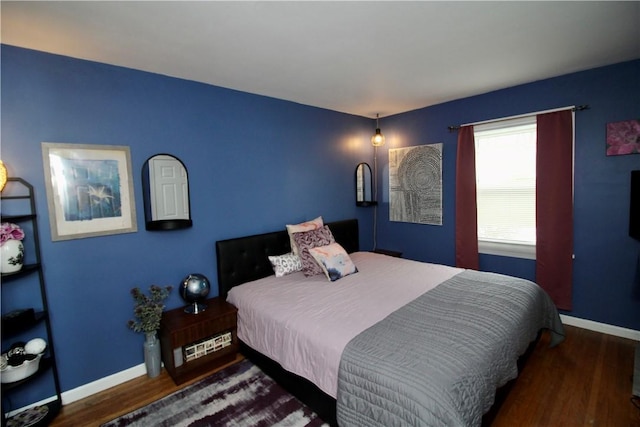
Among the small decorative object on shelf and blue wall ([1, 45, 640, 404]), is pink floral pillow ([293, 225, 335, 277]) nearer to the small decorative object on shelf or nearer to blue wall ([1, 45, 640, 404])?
blue wall ([1, 45, 640, 404])

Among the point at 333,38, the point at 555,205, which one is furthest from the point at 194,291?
the point at 555,205

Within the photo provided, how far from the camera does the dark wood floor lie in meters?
1.87

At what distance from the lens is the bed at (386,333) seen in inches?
55.2

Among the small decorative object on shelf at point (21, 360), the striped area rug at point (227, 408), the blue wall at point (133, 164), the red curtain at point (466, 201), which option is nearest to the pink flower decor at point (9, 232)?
the blue wall at point (133, 164)

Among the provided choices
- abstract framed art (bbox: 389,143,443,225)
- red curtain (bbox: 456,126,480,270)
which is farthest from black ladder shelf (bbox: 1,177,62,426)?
red curtain (bbox: 456,126,480,270)

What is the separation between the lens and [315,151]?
12.1 ft

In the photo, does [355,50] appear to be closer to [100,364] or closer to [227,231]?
[227,231]

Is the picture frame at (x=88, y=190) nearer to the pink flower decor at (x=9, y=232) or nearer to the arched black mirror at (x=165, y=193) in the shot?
the arched black mirror at (x=165, y=193)

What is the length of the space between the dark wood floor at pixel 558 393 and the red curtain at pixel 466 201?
1.20 meters

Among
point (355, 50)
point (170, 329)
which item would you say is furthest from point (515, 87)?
point (170, 329)

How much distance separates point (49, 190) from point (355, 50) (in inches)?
91.6

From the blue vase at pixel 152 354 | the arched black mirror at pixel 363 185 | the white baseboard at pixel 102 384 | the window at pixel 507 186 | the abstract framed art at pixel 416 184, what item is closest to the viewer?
the white baseboard at pixel 102 384

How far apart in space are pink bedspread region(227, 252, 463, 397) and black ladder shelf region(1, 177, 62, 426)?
124 centimetres

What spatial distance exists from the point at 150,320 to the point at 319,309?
52.0 inches
